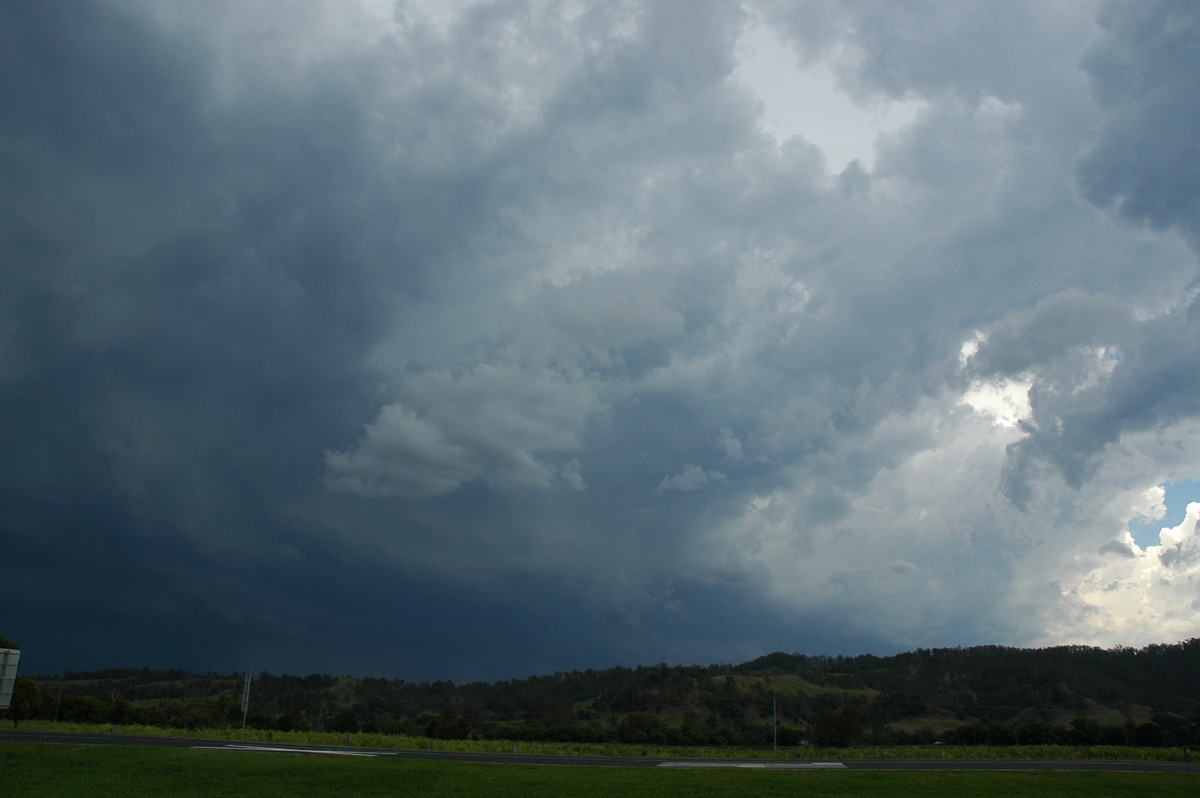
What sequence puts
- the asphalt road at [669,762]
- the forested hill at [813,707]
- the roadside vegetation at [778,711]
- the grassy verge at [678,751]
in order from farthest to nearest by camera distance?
the forested hill at [813,707], the roadside vegetation at [778,711], the grassy verge at [678,751], the asphalt road at [669,762]

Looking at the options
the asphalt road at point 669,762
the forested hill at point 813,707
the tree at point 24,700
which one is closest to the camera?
the asphalt road at point 669,762

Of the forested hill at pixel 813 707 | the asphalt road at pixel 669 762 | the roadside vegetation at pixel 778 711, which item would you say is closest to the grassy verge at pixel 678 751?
the roadside vegetation at pixel 778 711

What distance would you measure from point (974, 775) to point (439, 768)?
2824 cm

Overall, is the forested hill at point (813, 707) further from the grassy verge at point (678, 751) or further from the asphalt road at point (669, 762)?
the asphalt road at point (669, 762)

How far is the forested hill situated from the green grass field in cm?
5092

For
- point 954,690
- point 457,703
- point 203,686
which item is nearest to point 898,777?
point 954,690

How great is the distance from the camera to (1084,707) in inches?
5851

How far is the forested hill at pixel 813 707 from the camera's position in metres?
94.5

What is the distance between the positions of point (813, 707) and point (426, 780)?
13497cm

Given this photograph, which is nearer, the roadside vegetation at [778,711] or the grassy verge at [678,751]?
the grassy verge at [678,751]

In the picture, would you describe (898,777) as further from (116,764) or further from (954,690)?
(954,690)

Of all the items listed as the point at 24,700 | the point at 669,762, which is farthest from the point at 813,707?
the point at 24,700

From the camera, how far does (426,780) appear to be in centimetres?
3216

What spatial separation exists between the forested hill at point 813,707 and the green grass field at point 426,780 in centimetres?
5092
